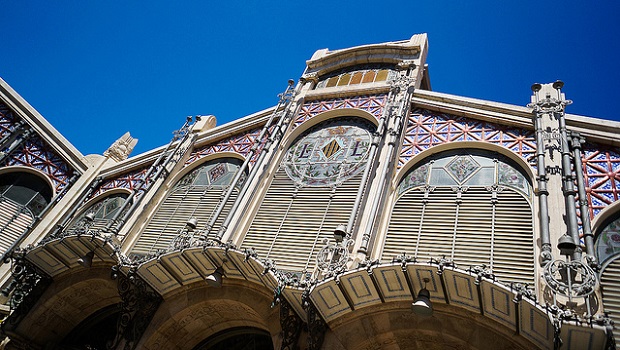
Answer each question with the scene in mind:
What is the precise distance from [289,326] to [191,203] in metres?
6.73

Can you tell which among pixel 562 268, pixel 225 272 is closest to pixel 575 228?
pixel 562 268

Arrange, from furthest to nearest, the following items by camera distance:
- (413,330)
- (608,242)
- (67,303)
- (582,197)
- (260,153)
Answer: (260,153) < (67,303) < (582,197) < (608,242) < (413,330)

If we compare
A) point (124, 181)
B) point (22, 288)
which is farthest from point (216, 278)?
point (124, 181)

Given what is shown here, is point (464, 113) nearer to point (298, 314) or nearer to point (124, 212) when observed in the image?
point (298, 314)

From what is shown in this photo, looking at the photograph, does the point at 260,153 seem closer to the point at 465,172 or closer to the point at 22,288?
the point at 465,172

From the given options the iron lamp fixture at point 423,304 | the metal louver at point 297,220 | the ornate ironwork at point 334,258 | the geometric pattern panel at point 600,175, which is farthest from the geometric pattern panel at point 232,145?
the geometric pattern panel at point 600,175

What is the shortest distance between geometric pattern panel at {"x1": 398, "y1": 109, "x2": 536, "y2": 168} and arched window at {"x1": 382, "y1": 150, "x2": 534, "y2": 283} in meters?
0.42

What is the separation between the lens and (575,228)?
27.8ft

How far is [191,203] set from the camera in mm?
14547

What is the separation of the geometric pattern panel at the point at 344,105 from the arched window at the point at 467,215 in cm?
304

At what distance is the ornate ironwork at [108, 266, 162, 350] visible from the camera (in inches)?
433

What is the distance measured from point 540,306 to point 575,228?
99.3 inches

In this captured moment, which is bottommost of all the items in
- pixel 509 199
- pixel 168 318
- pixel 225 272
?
pixel 168 318

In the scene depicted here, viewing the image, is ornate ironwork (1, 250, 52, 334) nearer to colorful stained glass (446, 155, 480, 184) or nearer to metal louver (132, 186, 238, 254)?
metal louver (132, 186, 238, 254)
